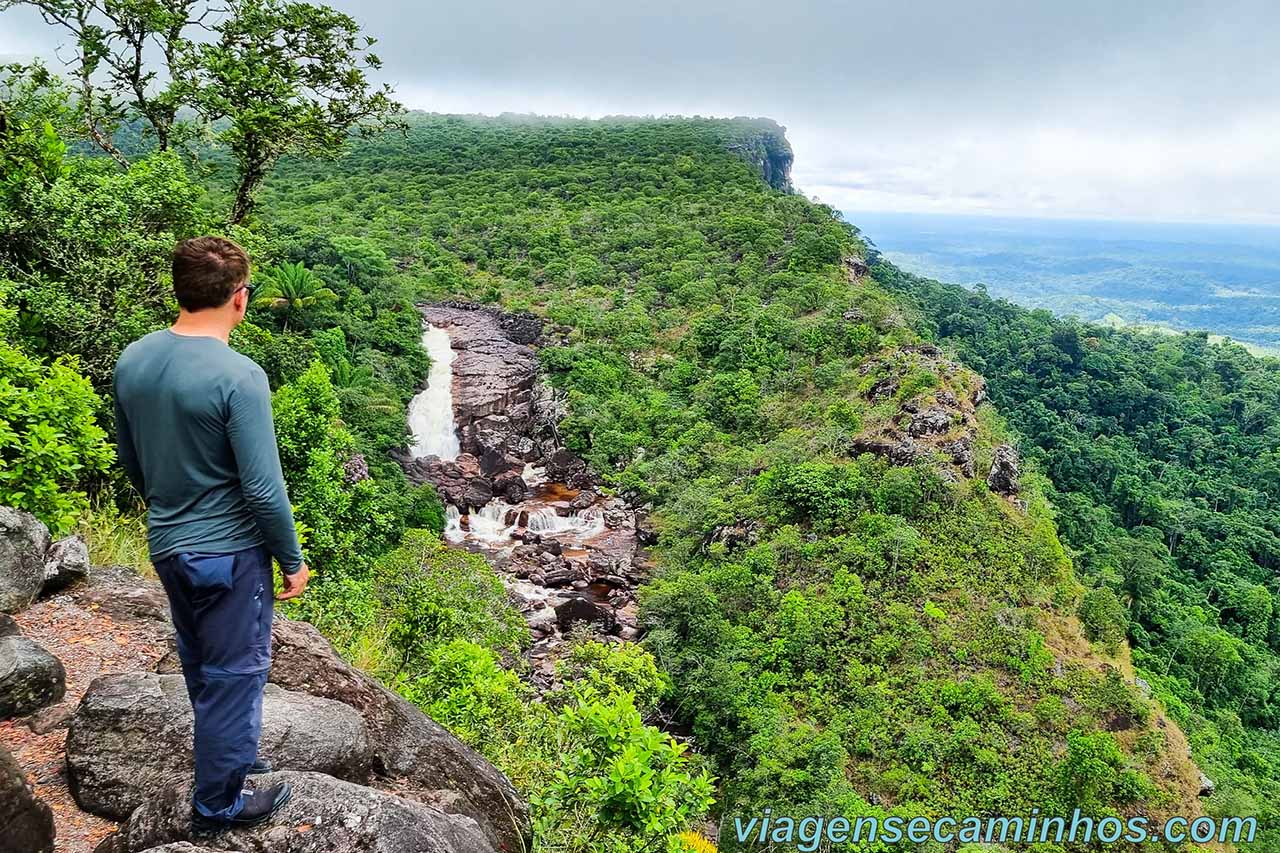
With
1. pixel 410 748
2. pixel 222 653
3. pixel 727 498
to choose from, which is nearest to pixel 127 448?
pixel 222 653

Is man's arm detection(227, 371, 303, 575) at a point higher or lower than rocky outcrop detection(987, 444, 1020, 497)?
higher

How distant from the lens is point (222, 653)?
130 inches

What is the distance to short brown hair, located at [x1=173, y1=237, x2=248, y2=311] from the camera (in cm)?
313

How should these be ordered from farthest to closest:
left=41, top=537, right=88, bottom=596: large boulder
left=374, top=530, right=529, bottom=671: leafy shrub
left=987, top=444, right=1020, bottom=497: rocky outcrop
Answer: left=987, top=444, right=1020, bottom=497: rocky outcrop → left=374, top=530, right=529, bottom=671: leafy shrub → left=41, top=537, right=88, bottom=596: large boulder

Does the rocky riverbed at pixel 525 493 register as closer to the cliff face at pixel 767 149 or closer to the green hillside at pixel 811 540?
the green hillside at pixel 811 540

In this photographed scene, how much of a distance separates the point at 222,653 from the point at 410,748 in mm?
2745

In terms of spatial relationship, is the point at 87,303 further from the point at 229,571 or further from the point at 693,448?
the point at 693,448

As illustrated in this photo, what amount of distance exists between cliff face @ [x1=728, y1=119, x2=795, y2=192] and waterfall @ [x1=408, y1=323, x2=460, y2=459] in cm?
5353

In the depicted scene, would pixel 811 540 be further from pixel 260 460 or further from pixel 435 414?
pixel 260 460

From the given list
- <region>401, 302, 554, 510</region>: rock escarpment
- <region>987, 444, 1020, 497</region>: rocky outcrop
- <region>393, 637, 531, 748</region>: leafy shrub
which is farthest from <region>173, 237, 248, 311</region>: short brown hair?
<region>987, 444, 1020, 497</region>: rocky outcrop

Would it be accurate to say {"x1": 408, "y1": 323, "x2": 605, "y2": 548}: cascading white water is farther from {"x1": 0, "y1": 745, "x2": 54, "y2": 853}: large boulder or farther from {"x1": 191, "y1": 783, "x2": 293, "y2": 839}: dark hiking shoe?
{"x1": 191, "y1": 783, "x2": 293, "y2": 839}: dark hiking shoe

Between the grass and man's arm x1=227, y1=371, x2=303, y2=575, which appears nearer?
man's arm x1=227, y1=371, x2=303, y2=575

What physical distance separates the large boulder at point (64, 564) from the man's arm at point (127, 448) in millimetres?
3865

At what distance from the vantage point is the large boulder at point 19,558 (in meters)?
5.71
